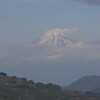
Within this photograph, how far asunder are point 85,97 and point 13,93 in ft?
39.4

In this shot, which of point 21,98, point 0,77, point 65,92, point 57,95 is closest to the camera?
point 21,98

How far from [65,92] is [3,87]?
1085cm

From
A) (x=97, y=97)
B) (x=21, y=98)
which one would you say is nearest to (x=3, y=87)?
(x=21, y=98)

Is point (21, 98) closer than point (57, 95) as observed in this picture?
Yes

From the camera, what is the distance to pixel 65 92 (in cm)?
9650

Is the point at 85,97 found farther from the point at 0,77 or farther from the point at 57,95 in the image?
the point at 0,77

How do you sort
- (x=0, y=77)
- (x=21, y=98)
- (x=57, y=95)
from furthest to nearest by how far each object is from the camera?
(x=0, y=77)
(x=57, y=95)
(x=21, y=98)

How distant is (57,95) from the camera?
90.5 meters

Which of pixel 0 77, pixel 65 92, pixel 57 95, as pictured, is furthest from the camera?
pixel 0 77

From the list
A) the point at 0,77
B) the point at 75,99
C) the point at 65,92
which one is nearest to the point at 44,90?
the point at 65,92

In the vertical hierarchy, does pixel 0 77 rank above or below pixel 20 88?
above

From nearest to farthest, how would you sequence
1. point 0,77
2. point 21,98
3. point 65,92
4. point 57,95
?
1. point 21,98
2. point 57,95
3. point 65,92
4. point 0,77

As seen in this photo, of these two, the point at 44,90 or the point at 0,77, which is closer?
the point at 44,90

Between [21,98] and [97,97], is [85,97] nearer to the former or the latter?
[97,97]
